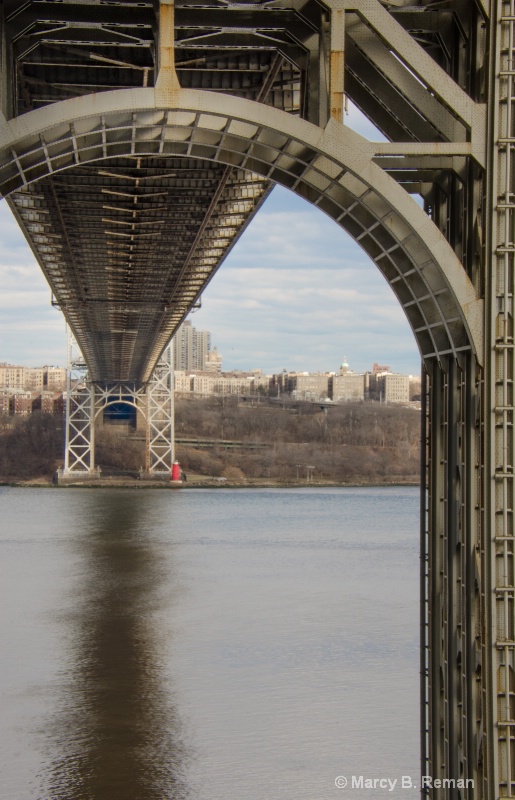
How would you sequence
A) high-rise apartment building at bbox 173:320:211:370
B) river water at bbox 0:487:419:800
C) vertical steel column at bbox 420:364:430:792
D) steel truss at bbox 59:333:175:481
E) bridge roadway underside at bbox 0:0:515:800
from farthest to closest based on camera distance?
1. high-rise apartment building at bbox 173:320:211:370
2. steel truss at bbox 59:333:175:481
3. river water at bbox 0:487:419:800
4. vertical steel column at bbox 420:364:430:792
5. bridge roadway underside at bbox 0:0:515:800

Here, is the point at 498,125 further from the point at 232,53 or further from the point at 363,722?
the point at 363,722

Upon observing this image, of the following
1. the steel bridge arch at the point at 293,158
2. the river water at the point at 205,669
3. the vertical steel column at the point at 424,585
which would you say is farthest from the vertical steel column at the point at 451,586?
the river water at the point at 205,669

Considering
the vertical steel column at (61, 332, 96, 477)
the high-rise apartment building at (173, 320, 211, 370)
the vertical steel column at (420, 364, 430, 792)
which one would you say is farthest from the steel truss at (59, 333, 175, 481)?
the high-rise apartment building at (173, 320, 211, 370)

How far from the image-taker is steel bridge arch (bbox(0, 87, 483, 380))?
626 cm

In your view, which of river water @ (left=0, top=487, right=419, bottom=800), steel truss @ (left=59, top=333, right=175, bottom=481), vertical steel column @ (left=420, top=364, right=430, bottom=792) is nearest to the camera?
vertical steel column @ (left=420, top=364, right=430, bottom=792)

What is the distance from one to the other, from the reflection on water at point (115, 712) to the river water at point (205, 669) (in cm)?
3

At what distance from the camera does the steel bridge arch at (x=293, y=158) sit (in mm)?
6258

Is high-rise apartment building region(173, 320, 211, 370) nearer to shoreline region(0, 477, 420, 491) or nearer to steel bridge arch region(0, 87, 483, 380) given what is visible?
shoreline region(0, 477, 420, 491)

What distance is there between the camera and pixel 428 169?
22.1ft

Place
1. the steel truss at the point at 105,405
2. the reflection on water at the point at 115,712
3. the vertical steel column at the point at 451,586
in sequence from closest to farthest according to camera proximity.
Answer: the vertical steel column at the point at 451,586
the reflection on water at the point at 115,712
the steel truss at the point at 105,405

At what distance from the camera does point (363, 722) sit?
1212cm

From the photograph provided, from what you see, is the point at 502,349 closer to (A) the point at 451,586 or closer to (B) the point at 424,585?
(A) the point at 451,586

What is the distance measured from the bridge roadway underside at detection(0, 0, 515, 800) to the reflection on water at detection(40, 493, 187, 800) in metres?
4.24

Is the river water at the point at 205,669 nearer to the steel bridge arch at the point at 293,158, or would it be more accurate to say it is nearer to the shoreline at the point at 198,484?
the steel bridge arch at the point at 293,158
